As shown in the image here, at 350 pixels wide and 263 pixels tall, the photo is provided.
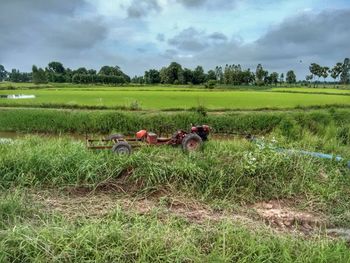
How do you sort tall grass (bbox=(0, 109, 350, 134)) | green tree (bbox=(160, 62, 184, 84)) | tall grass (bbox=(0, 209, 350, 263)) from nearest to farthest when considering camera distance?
1. tall grass (bbox=(0, 209, 350, 263))
2. tall grass (bbox=(0, 109, 350, 134))
3. green tree (bbox=(160, 62, 184, 84))

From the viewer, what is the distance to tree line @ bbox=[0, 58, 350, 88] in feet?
139

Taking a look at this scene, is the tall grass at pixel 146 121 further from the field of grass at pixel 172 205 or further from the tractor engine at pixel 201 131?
the field of grass at pixel 172 205

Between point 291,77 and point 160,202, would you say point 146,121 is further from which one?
point 291,77

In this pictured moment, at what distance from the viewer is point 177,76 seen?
42.3m

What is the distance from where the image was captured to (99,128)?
12.4m

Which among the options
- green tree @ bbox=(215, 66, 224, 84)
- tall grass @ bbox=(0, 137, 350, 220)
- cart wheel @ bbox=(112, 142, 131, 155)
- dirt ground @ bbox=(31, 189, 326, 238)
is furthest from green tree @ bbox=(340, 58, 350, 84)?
dirt ground @ bbox=(31, 189, 326, 238)

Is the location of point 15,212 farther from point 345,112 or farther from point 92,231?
point 345,112

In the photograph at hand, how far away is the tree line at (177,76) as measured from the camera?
42406mm

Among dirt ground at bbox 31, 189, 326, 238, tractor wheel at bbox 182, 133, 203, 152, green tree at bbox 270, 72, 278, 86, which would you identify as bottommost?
dirt ground at bbox 31, 189, 326, 238

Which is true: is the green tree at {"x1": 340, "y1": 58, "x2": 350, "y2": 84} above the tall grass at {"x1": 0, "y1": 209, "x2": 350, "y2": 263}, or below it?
above

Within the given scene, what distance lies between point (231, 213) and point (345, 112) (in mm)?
12459

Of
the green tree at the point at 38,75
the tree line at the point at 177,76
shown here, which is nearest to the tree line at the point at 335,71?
the tree line at the point at 177,76

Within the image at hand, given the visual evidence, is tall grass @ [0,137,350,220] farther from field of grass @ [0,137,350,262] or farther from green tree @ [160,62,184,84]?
green tree @ [160,62,184,84]

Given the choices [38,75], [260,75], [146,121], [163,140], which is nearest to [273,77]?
[260,75]
